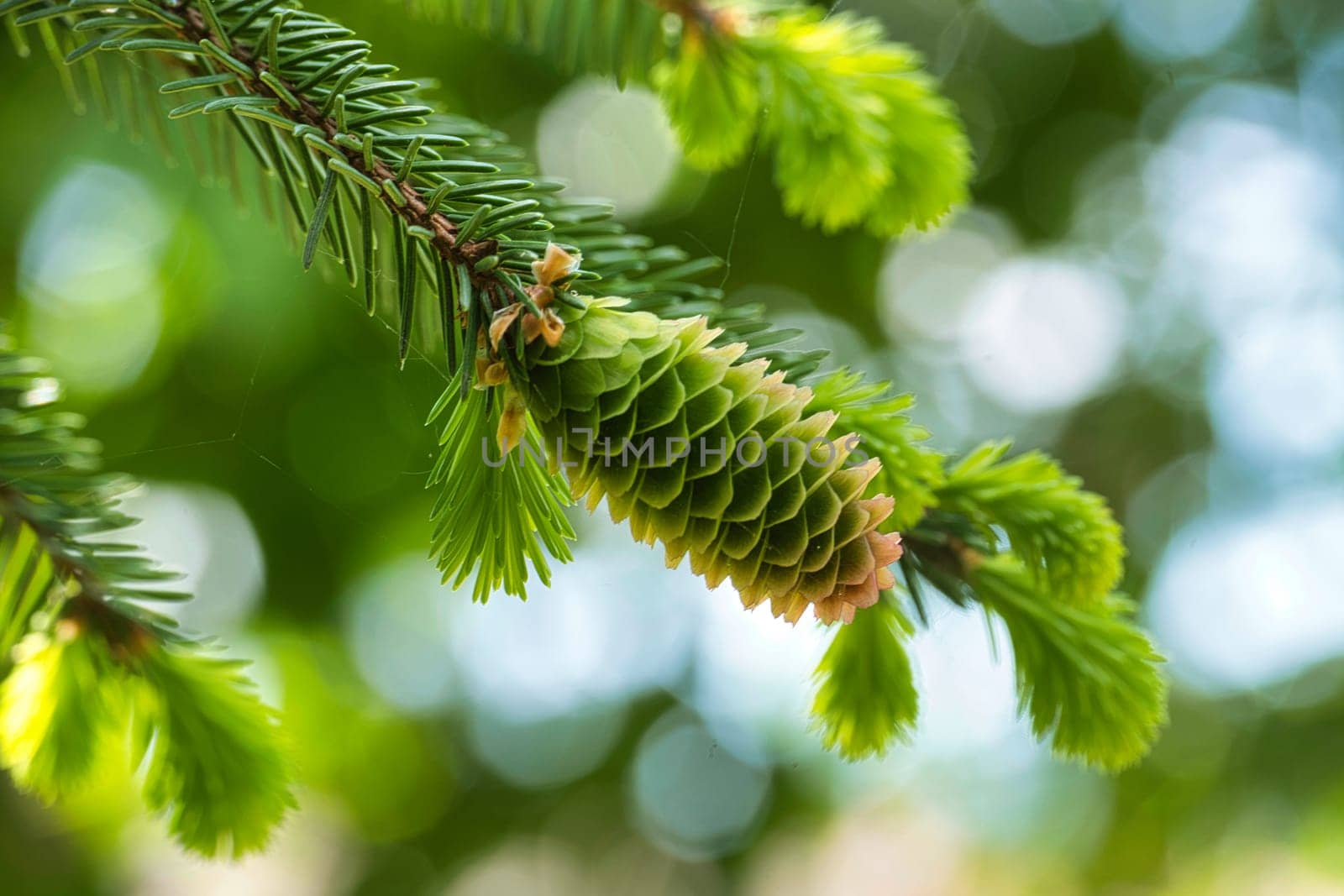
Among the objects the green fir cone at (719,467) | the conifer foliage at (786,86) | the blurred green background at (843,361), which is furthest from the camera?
the blurred green background at (843,361)

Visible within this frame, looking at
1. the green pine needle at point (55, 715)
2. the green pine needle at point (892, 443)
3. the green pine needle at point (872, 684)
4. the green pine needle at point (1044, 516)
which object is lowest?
the green pine needle at point (55, 715)

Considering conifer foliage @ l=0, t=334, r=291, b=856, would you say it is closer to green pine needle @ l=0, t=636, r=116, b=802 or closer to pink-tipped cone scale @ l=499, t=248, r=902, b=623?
green pine needle @ l=0, t=636, r=116, b=802

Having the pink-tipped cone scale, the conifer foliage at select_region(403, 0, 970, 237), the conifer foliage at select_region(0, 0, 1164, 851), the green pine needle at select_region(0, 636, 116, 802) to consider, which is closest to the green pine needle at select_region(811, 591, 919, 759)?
the conifer foliage at select_region(0, 0, 1164, 851)

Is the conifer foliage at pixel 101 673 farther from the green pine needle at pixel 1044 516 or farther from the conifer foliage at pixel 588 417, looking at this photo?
the green pine needle at pixel 1044 516

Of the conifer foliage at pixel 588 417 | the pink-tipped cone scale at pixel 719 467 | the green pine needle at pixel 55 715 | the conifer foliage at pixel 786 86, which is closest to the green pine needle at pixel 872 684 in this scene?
the conifer foliage at pixel 588 417

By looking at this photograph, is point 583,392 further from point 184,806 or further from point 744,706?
point 744,706

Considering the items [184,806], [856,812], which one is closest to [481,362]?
[184,806]

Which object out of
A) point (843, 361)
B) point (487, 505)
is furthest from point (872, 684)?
point (843, 361)
